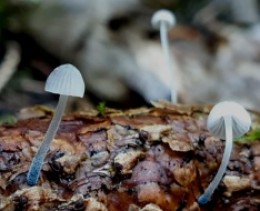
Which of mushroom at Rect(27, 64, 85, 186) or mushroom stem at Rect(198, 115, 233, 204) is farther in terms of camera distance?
mushroom stem at Rect(198, 115, 233, 204)

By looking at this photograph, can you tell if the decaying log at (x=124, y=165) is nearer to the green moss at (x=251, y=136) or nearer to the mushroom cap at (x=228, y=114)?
the green moss at (x=251, y=136)

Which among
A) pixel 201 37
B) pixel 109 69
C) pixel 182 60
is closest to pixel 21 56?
pixel 109 69

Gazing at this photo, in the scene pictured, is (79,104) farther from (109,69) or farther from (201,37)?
(201,37)

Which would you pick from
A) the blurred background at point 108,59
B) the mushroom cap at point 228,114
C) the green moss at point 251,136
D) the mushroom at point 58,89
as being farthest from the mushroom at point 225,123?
the blurred background at point 108,59

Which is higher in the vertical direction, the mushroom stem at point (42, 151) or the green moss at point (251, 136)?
the green moss at point (251, 136)

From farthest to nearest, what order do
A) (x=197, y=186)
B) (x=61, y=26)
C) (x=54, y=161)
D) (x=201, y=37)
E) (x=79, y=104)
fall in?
1. (x=201, y=37)
2. (x=61, y=26)
3. (x=79, y=104)
4. (x=197, y=186)
5. (x=54, y=161)

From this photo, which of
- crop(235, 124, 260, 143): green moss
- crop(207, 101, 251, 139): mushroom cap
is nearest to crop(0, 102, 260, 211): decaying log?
crop(235, 124, 260, 143): green moss

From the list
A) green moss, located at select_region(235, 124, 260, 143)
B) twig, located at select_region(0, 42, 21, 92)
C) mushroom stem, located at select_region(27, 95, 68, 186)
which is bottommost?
mushroom stem, located at select_region(27, 95, 68, 186)

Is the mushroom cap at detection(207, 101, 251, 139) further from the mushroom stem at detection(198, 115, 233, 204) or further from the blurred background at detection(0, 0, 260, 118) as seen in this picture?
the blurred background at detection(0, 0, 260, 118)
